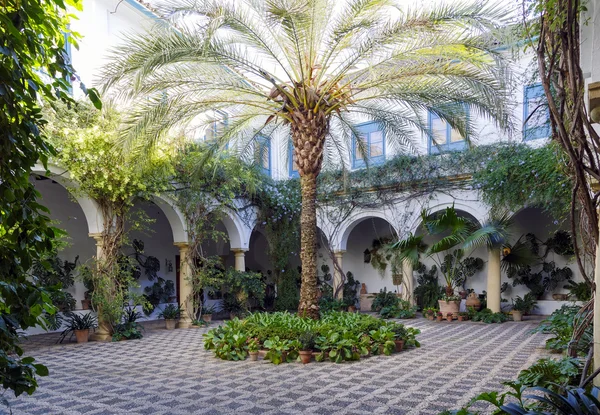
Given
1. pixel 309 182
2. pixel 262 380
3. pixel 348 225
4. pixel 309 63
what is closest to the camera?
pixel 262 380

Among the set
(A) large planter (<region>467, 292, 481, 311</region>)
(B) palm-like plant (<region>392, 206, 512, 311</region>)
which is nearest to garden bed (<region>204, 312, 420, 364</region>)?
(B) palm-like plant (<region>392, 206, 512, 311</region>)

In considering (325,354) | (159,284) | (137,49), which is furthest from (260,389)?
(159,284)

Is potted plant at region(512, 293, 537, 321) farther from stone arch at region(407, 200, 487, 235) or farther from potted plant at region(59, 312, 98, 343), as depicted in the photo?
potted plant at region(59, 312, 98, 343)

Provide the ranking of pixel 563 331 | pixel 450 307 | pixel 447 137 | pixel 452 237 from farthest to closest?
pixel 447 137 < pixel 450 307 < pixel 452 237 < pixel 563 331

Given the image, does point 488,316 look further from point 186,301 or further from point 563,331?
point 186,301

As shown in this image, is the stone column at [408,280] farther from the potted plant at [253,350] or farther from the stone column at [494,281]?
the potted plant at [253,350]

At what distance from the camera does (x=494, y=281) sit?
1245cm

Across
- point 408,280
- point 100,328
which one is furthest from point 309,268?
point 408,280

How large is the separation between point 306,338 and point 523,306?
7.79m

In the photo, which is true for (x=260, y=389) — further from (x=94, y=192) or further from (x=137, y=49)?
(x=94, y=192)

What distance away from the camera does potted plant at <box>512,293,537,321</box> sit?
40.9ft

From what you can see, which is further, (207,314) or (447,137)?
(447,137)

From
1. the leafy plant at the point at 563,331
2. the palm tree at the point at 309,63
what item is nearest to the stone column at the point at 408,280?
the leafy plant at the point at 563,331

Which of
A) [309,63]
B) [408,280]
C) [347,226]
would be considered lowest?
[408,280]
